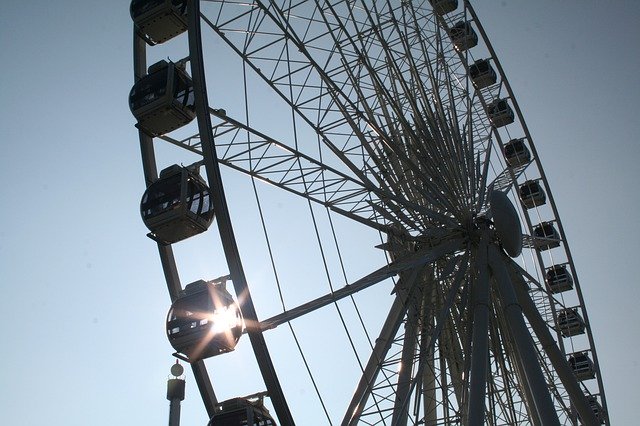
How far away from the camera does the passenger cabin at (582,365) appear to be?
2134 centimetres

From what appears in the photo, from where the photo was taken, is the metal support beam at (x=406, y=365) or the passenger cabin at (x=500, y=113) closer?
the metal support beam at (x=406, y=365)

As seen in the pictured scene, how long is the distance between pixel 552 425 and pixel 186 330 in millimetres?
5459

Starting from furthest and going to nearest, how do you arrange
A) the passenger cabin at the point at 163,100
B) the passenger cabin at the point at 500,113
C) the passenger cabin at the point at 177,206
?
the passenger cabin at the point at 500,113 → the passenger cabin at the point at 163,100 → the passenger cabin at the point at 177,206

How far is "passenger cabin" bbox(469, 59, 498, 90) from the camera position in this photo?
20578 millimetres

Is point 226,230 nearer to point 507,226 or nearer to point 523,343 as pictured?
point 523,343

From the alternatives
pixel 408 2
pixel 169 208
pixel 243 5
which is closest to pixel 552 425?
pixel 169 208

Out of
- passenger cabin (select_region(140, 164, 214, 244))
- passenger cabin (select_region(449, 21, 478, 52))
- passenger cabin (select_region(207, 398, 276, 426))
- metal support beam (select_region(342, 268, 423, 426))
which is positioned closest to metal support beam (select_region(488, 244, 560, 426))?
metal support beam (select_region(342, 268, 423, 426))

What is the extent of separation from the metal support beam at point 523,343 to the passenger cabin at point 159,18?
7027 mm

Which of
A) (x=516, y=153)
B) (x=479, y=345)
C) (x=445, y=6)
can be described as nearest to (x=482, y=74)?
(x=445, y=6)

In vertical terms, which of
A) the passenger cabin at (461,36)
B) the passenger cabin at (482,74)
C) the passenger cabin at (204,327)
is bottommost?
the passenger cabin at (204,327)

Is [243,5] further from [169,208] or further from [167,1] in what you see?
[169,208]

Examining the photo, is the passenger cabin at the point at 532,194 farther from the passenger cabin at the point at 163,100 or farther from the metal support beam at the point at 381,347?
the passenger cabin at the point at 163,100

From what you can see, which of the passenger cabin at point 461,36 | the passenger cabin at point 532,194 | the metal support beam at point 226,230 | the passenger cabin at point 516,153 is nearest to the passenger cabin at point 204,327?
the metal support beam at point 226,230

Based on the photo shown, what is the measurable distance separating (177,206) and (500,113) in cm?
1286
